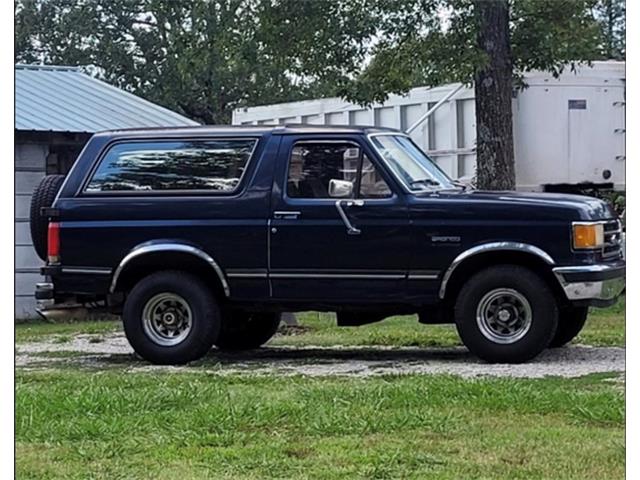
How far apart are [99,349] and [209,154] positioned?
2.28 m

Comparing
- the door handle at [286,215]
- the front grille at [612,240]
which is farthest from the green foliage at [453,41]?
the door handle at [286,215]

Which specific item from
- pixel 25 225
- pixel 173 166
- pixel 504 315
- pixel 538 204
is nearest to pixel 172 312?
pixel 173 166

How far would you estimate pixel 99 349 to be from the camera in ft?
35.4

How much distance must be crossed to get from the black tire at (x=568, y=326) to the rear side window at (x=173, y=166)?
9.51 feet

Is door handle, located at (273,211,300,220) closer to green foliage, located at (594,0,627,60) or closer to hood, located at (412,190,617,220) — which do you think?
hood, located at (412,190,617,220)

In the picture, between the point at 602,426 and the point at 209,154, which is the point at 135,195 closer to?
the point at 209,154

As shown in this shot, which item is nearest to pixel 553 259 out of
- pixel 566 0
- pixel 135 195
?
pixel 135 195

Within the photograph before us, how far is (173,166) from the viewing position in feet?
31.8

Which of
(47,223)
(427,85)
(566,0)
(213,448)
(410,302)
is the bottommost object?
(213,448)

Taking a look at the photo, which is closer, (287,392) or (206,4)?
(287,392)

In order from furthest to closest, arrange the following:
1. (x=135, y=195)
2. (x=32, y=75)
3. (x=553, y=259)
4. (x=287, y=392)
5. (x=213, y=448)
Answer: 1. (x=32, y=75)
2. (x=135, y=195)
3. (x=553, y=259)
4. (x=287, y=392)
5. (x=213, y=448)

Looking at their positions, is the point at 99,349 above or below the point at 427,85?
below

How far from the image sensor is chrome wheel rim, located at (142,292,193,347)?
953cm

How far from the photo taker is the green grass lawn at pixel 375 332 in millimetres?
10750
